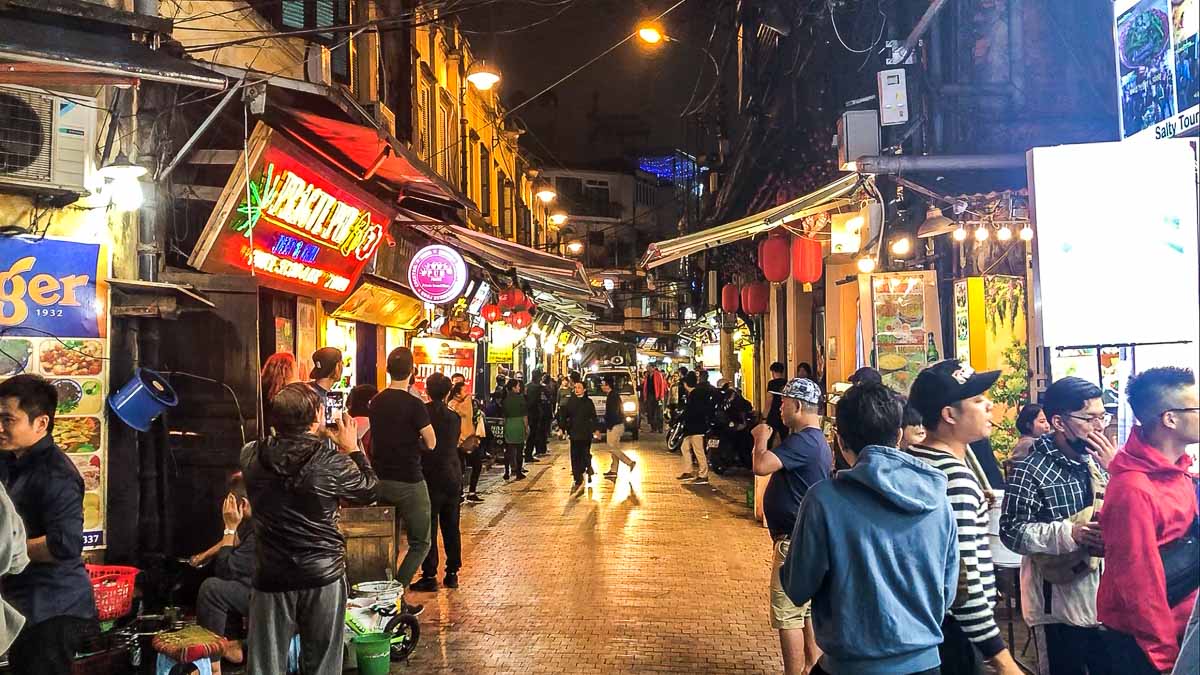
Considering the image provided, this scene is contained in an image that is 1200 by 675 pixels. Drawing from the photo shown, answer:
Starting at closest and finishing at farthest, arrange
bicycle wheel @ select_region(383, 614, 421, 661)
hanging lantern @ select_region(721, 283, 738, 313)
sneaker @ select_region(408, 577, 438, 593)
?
bicycle wheel @ select_region(383, 614, 421, 661) < sneaker @ select_region(408, 577, 438, 593) < hanging lantern @ select_region(721, 283, 738, 313)

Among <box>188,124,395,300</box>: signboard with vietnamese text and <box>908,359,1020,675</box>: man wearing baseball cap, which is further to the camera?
<box>188,124,395,300</box>: signboard with vietnamese text

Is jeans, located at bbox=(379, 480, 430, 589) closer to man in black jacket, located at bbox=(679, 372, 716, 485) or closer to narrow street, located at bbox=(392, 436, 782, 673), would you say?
narrow street, located at bbox=(392, 436, 782, 673)

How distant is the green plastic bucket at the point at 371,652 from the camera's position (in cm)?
650

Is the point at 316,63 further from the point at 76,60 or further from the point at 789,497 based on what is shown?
the point at 789,497

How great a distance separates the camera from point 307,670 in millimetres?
5188

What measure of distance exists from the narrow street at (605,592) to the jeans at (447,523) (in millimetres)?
322

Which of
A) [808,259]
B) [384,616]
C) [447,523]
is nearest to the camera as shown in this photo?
[384,616]

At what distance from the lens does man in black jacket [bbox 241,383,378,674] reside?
498 centimetres

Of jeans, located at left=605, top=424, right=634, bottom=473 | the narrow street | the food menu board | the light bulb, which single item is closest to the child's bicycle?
the narrow street

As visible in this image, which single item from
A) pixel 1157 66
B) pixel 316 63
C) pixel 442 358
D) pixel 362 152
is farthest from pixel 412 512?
pixel 442 358

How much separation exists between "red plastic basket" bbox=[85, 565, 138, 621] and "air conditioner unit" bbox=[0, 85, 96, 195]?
107 inches

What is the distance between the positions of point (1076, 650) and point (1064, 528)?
0.59m

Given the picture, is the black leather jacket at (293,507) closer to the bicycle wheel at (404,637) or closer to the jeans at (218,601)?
the jeans at (218,601)

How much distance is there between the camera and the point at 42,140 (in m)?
6.48
